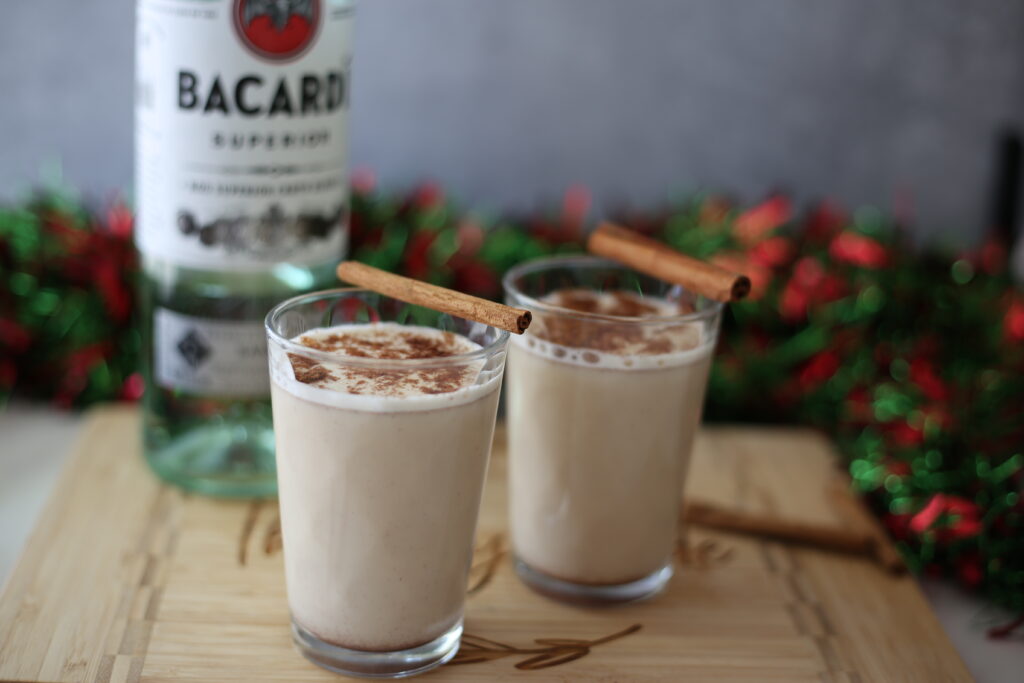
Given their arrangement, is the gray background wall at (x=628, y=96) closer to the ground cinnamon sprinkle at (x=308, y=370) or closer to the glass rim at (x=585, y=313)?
the glass rim at (x=585, y=313)

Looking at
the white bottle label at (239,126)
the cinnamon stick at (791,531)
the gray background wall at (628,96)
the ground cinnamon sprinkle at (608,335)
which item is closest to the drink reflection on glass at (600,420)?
the ground cinnamon sprinkle at (608,335)

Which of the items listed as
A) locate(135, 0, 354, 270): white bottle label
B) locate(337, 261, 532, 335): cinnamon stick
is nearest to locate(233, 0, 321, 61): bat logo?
locate(135, 0, 354, 270): white bottle label

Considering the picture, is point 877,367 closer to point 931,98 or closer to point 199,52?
point 931,98

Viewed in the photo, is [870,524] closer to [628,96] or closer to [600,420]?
[600,420]

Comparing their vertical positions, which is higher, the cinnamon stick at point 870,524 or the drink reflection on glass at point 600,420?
the drink reflection on glass at point 600,420

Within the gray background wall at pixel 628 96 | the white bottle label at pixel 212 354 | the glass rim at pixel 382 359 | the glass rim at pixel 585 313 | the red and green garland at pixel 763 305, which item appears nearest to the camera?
the glass rim at pixel 382 359
